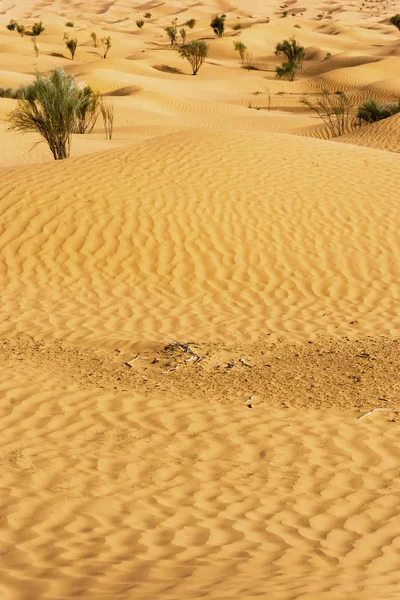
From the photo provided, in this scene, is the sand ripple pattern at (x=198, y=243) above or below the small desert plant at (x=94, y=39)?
below

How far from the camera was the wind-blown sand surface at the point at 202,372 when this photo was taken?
4.24m

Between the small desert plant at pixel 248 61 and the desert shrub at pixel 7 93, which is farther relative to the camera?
the small desert plant at pixel 248 61

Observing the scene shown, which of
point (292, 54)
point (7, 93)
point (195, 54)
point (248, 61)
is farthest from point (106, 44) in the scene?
point (7, 93)

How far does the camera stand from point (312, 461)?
572cm

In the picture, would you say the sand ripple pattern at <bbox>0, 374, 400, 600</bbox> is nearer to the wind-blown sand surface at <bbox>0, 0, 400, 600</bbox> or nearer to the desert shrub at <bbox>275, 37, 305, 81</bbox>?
the wind-blown sand surface at <bbox>0, 0, 400, 600</bbox>

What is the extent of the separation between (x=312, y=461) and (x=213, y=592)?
233cm

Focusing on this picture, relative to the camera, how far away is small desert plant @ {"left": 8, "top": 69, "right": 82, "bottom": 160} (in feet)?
57.3

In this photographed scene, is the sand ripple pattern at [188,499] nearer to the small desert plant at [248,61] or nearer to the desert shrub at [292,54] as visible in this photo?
the desert shrub at [292,54]

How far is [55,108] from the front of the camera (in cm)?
1767

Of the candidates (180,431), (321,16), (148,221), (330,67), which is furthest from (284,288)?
(321,16)

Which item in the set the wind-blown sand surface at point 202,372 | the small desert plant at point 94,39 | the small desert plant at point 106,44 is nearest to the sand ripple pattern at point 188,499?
the wind-blown sand surface at point 202,372

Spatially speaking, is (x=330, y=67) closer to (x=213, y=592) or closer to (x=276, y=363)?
(x=276, y=363)

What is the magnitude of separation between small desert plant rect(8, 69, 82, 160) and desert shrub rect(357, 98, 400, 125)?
45.1 ft

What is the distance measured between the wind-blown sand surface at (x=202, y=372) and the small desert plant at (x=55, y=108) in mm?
2748
